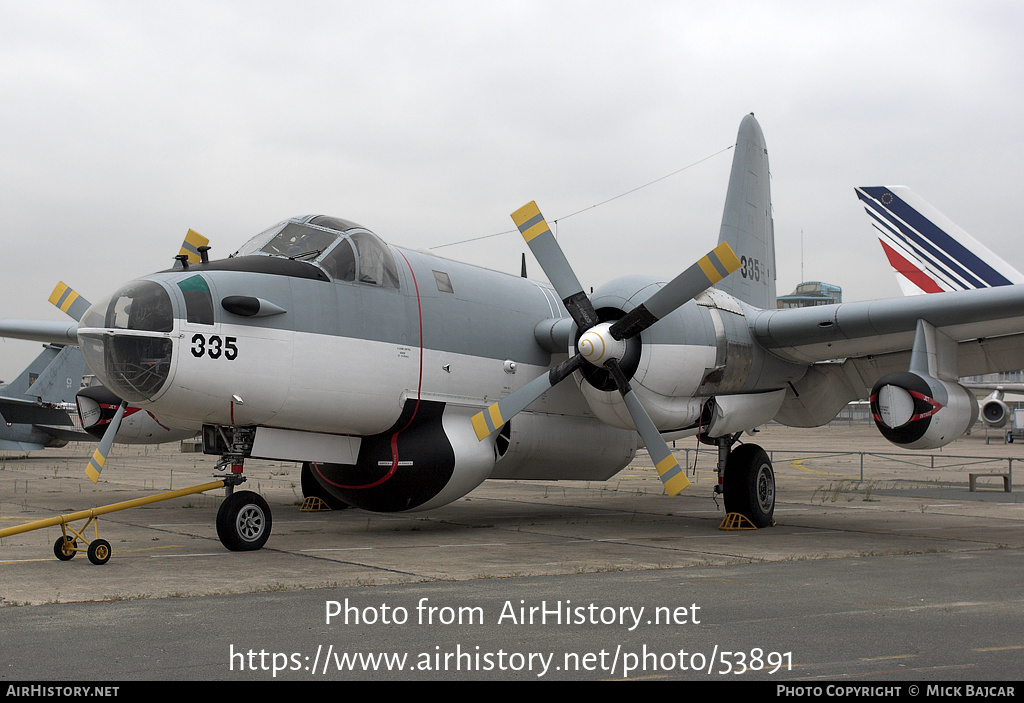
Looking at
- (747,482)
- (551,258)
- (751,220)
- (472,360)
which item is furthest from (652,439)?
(751,220)

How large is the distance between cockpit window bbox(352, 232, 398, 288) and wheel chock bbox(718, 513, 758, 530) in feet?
20.3

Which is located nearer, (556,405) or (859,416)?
(556,405)

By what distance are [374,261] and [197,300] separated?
255 cm

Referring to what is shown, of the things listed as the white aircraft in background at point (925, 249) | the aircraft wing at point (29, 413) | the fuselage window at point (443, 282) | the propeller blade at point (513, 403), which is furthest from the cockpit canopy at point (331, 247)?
the aircraft wing at point (29, 413)

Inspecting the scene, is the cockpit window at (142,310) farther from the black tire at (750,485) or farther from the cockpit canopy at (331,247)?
the black tire at (750,485)

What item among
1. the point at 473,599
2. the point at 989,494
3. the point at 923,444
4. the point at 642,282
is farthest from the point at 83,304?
the point at 989,494

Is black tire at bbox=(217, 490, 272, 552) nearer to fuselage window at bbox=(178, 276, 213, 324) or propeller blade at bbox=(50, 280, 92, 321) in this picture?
fuselage window at bbox=(178, 276, 213, 324)

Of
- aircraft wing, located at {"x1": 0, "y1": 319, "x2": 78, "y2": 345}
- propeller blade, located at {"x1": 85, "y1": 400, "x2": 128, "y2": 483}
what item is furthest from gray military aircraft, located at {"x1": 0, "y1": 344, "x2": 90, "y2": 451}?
propeller blade, located at {"x1": 85, "y1": 400, "x2": 128, "y2": 483}

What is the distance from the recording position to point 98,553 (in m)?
9.41

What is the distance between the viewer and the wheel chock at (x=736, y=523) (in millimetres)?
13797

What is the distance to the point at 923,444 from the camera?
38.1 feet

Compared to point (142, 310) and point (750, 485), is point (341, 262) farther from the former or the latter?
point (750, 485)
